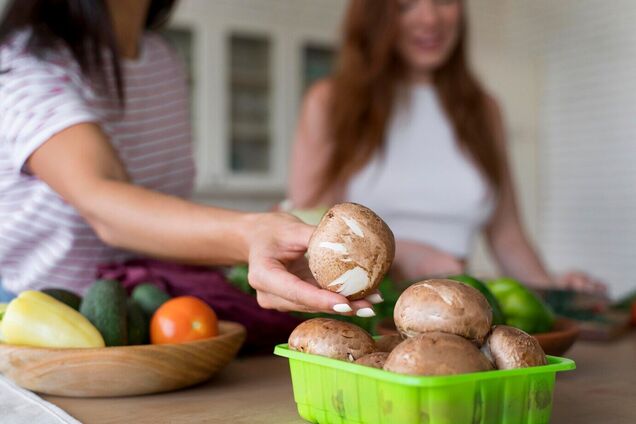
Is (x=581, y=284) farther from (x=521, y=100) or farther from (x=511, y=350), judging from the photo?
(x=521, y=100)

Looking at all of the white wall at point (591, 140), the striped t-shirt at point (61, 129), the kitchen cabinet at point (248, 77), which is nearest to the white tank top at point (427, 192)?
the striped t-shirt at point (61, 129)

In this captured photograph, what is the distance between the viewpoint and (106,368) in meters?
0.92

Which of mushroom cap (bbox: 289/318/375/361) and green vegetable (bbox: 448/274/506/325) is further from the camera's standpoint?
green vegetable (bbox: 448/274/506/325)

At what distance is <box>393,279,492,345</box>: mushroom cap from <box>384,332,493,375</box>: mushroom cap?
0.06 ft

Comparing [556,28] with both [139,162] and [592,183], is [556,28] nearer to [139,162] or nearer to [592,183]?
[592,183]

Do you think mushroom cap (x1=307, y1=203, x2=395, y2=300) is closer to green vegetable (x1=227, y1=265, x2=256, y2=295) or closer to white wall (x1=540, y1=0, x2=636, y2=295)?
green vegetable (x1=227, y1=265, x2=256, y2=295)

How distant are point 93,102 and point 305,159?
Result: 3.25 ft

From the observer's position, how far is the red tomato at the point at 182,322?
1.01 metres

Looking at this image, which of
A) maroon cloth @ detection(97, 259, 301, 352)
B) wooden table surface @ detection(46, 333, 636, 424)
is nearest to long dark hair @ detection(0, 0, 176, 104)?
maroon cloth @ detection(97, 259, 301, 352)

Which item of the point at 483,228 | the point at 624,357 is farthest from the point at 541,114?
the point at 624,357

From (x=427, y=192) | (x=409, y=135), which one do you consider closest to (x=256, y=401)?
(x=427, y=192)

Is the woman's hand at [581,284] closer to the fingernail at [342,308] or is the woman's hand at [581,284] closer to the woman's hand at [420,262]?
the woman's hand at [420,262]

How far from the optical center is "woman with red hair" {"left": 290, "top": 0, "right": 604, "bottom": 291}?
223 centimetres

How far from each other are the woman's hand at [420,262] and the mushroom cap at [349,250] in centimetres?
109
